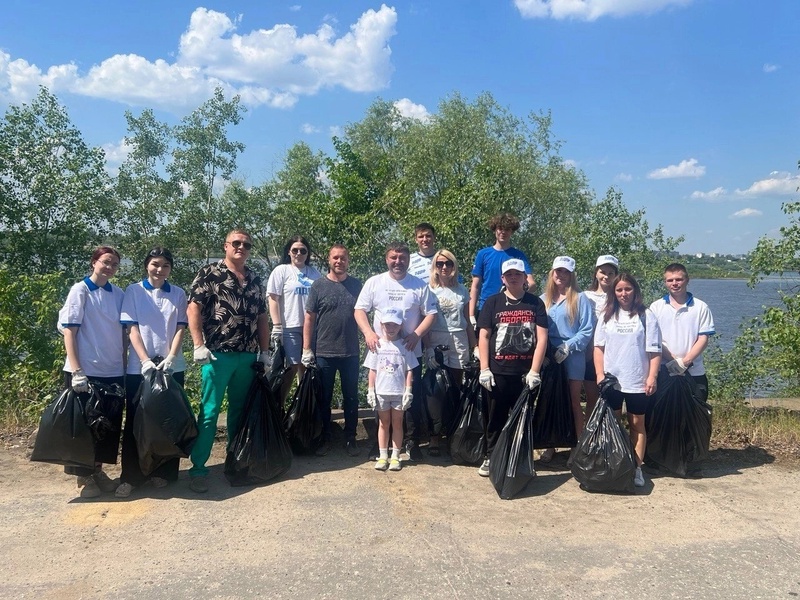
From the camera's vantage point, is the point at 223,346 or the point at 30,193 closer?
the point at 223,346

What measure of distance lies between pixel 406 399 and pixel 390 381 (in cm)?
18

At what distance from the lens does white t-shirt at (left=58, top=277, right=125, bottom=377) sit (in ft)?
12.8

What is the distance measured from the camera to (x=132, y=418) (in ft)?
13.3

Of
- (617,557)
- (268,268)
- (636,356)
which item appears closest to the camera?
(617,557)

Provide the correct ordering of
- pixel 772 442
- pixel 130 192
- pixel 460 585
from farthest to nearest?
1. pixel 130 192
2. pixel 772 442
3. pixel 460 585

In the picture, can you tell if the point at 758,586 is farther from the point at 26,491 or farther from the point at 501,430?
the point at 26,491

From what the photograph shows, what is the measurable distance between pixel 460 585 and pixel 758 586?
148 cm

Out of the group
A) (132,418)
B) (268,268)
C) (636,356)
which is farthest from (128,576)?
(268,268)

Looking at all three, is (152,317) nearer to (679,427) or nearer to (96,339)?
(96,339)

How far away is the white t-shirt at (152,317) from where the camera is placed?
4090mm

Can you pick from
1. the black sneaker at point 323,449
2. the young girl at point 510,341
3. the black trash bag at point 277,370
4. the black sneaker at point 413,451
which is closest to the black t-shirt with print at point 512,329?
the young girl at point 510,341

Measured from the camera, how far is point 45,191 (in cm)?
1066

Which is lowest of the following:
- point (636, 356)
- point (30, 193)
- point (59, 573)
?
point (59, 573)

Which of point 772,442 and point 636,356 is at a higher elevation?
point 636,356
